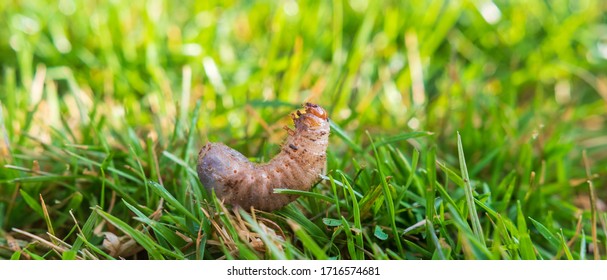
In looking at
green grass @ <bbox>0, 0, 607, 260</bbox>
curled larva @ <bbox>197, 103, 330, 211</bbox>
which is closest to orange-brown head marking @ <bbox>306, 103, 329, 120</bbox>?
curled larva @ <bbox>197, 103, 330, 211</bbox>

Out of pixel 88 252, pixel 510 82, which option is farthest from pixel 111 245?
pixel 510 82

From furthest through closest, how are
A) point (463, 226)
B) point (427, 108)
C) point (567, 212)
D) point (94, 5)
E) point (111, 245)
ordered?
point (94, 5) → point (427, 108) → point (567, 212) → point (111, 245) → point (463, 226)

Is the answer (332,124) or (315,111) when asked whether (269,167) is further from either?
(332,124)

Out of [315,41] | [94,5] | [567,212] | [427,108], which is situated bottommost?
[567,212]

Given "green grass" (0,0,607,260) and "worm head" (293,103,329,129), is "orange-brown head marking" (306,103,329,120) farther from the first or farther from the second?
"green grass" (0,0,607,260)

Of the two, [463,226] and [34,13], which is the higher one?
[34,13]

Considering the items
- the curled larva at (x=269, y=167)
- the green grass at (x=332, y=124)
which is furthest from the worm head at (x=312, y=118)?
the green grass at (x=332, y=124)
